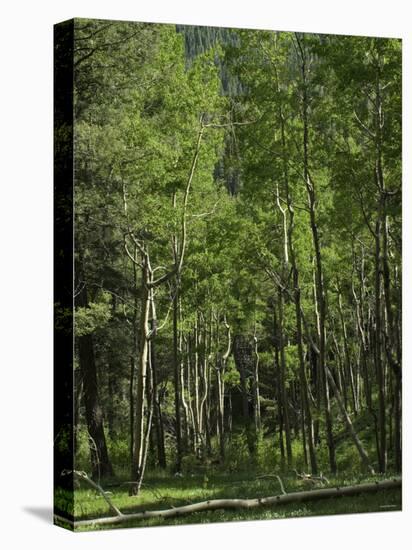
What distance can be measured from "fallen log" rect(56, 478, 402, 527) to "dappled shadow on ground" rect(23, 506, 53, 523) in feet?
2.69

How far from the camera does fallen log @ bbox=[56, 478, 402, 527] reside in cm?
1187

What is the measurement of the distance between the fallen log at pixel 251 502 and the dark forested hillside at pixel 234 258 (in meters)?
0.10

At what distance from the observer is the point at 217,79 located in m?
12.8

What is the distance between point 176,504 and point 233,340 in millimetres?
1860

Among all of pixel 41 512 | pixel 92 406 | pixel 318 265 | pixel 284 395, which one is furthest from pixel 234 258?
pixel 41 512

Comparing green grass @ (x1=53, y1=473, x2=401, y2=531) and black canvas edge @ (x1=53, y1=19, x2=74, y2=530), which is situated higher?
black canvas edge @ (x1=53, y1=19, x2=74, y2=530)

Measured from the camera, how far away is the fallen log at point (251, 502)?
38.9 feet

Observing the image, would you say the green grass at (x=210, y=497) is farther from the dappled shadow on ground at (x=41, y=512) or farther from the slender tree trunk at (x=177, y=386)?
the dappled shadow on ground at (x=41, y=512)

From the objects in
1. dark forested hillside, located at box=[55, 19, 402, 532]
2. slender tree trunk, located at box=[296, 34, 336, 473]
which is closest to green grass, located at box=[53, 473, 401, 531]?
dark forested hillside, located at box=[55, 19, 402, 532]

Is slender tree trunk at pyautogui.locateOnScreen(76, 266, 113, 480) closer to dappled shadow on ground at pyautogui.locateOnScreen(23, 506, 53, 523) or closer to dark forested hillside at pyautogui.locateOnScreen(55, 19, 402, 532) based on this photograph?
dark forested hillside at pyautogui.locateOnScreen(55, 19, 402, 532)

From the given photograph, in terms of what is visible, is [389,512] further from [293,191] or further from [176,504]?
[293,191]

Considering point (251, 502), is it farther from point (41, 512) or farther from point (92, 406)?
point (41, 512)

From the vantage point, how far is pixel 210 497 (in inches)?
490

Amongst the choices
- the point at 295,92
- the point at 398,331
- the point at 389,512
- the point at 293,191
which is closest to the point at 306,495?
the point at 389,512
